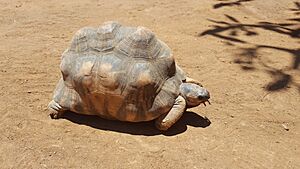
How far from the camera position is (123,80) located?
12.5 feet

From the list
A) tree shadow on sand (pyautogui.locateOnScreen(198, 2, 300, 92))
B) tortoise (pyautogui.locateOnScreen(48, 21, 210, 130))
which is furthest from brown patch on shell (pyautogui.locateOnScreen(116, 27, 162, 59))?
tree shadow on sand (pyautogui.locateOnScreen(198, 2, 300, 92))

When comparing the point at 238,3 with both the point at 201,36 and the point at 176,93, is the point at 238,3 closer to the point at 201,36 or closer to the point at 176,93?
the point at 201,36

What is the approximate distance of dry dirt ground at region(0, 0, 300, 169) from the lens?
12.4ft

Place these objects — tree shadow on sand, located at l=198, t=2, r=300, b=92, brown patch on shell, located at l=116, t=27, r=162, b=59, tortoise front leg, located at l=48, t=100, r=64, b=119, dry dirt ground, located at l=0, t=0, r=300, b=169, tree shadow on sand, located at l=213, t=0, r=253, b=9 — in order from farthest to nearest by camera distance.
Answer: tree shadow on sand, located at l=213, t=0, r=253, b=9 < tree shadow on sand, located at l=198, t=2, r=300, b=92 < tortoise front leg, located at l=48, t=100, r=64, b=119 < brown patch on shell, located at l=116, t=27, r=162, b=59 < dry dirt ground, located at l=0, t=0, r=300, b=169

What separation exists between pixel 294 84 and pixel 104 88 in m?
2.46

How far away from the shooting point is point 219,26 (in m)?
6.72

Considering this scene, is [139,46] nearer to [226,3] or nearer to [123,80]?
[123,80]

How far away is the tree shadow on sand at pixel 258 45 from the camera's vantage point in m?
5.22

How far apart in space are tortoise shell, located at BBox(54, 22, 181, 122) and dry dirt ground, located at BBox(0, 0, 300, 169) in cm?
26

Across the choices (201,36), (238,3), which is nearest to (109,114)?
(201,36)

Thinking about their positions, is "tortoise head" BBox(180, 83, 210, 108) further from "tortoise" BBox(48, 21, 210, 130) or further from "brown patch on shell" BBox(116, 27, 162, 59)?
"brown patch on shell" BBox(116, 27, 162, 59)

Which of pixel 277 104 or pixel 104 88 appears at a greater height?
pixel 104 88

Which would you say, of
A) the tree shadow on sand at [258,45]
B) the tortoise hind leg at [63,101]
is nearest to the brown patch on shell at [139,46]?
the tortoise hind leg at [63,101]

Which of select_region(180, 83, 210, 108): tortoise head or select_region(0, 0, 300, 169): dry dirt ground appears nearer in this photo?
select_region(0, 0, 300, 169): dry dirt ground
